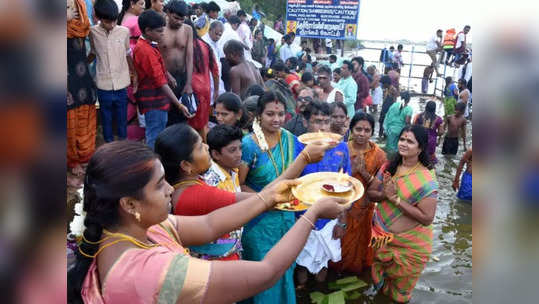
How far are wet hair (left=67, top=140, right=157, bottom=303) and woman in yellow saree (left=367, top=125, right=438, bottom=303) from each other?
2673mm

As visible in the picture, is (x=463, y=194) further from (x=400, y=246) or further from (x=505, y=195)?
(x=505, y=195)

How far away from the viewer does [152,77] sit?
488 cm

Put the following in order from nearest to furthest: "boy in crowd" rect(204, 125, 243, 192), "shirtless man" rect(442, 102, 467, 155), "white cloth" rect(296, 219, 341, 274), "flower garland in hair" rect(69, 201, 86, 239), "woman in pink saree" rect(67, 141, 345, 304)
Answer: "woman in pink saree" rect(67, 141, 345, 304) → "flower garland in hair" rect(69, 201, 86, 239) → "boy in crowd" rect(204, 125, 243, 192) → "white cloth" rect(296, 219, 341, 274) → "shirtless man" rect(442, 102, 467, 155)

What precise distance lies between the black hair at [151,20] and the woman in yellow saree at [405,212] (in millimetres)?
3037

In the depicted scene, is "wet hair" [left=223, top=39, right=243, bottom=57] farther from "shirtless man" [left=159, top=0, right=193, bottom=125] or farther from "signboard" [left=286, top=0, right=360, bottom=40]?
"signboard" [left=286, top=0, right=360, bottom=40]

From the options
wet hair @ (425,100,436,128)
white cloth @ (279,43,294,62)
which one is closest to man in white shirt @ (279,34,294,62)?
white cloth @ (279,43,294,62)

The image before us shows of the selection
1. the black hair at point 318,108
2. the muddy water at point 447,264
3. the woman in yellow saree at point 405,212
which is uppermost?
the black hair at point 318,108

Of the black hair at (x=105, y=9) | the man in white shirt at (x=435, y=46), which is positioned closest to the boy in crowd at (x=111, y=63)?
the black hair at (x=105, y=9)

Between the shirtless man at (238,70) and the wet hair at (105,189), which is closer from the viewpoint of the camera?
the wet hair at (105,189)

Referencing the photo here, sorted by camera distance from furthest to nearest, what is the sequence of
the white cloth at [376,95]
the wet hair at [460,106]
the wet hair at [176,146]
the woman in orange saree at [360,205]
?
the white cloth at [376,95]
the wet hair at [460,106]
the woman in orange saree at [360,205]
the wet hair at [176,146]

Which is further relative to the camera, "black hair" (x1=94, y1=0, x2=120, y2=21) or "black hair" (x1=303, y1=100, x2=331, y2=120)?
"black hair" (x1=94, y1=0, x2=120, y2=21)

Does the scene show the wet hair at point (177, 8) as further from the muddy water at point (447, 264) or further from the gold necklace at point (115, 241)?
the gold necklace at point (115, 241)

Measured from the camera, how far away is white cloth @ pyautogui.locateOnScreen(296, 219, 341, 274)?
13.3 feet

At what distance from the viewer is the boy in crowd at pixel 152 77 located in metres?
4.69
